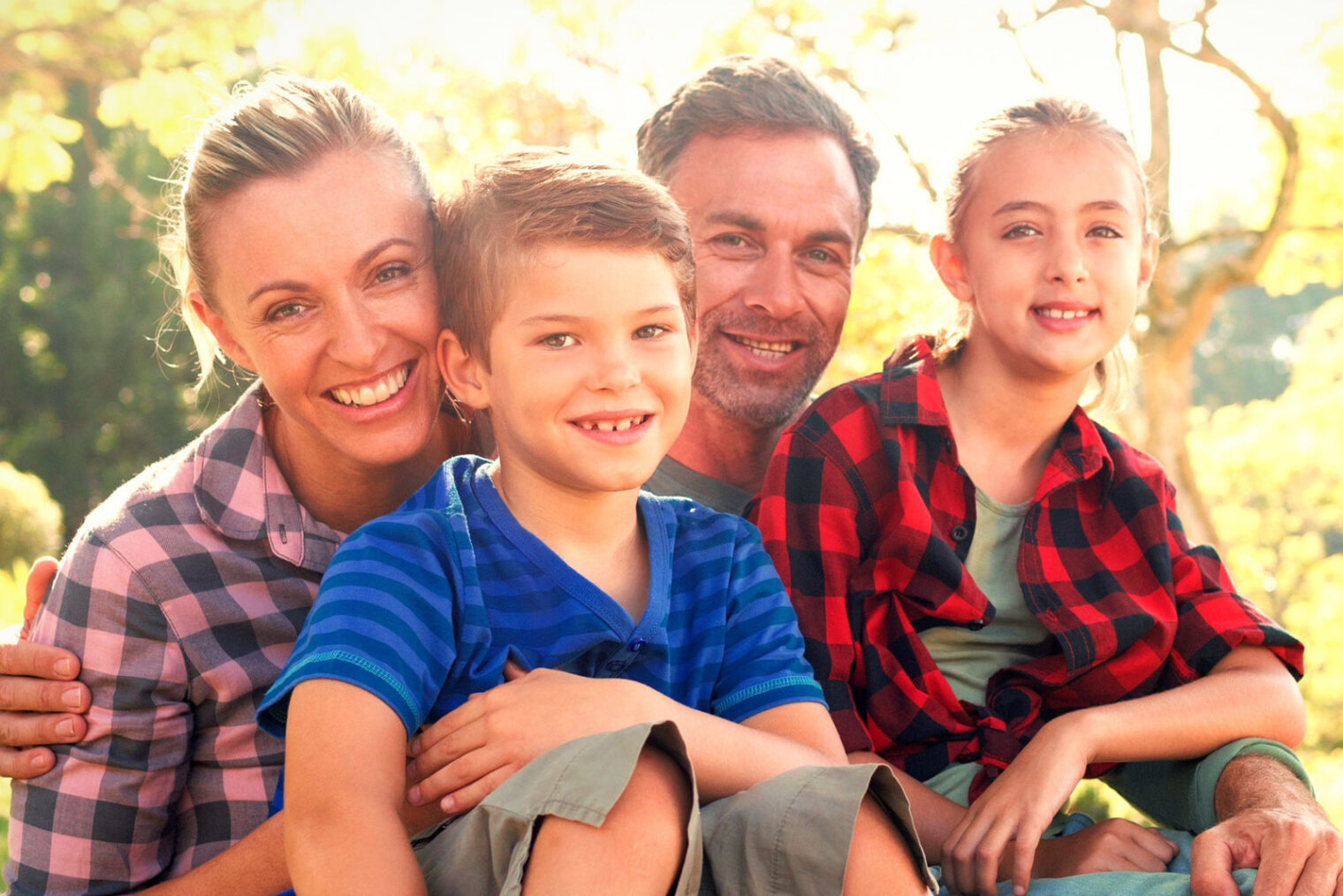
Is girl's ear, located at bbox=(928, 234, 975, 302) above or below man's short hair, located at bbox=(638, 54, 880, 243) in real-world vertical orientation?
below

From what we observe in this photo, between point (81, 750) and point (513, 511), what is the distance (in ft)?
2.88

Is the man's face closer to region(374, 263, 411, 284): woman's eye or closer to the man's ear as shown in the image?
region(374, 263, 411, 284): woman's eye

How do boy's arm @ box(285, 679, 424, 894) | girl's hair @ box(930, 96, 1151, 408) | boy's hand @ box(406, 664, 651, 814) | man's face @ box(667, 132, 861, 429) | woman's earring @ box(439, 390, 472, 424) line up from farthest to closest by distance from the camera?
1. man's face @ box(667, 132, 861, 429)
2. girl's hair @ box(930, 96, 1151, 408)
3. woman's earring @ box(439, 390, 472, 424)
4. boy's hand @ box(406, 664, 651, 814)
5. boy's arm @ box(285, 679, 424, 894)

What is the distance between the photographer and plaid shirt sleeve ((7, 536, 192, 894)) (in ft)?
7.07

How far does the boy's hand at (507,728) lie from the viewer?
174 centimetres

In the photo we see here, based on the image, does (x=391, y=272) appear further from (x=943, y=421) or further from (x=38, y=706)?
(x=943, y=421)

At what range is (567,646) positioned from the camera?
1.96 meters

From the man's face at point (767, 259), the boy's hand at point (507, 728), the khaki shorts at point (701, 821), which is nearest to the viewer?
the khaki shorts at point (701, 821)

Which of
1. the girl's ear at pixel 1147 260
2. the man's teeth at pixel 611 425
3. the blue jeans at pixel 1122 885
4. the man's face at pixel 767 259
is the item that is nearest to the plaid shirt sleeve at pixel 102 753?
the man's teeth at pixel 611 425

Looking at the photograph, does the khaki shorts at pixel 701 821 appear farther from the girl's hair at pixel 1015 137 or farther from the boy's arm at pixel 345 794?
the girl's hair at pixel 1015 137

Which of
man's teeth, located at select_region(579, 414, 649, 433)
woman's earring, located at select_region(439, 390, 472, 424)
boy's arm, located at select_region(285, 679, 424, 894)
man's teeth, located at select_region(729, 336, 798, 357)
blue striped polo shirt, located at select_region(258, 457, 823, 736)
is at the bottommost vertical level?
boy's arm, located at select_region(285, 679, 424, 894)

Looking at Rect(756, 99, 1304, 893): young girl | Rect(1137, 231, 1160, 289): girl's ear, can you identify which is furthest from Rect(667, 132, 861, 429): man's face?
Rect(1137, 231, 1160, 289): girl's ear

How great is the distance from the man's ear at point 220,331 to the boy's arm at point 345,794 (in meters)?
0.83

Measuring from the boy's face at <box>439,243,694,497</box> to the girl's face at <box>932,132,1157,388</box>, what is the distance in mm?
905
